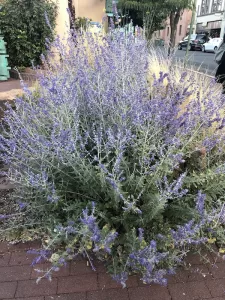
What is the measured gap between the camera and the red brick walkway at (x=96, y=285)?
1.94 m

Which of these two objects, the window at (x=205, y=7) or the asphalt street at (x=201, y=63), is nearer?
the asphalt street at (x=201, y=63)

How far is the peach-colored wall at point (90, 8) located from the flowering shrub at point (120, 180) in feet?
41.1

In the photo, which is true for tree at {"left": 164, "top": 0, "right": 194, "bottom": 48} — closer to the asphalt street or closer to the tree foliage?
the tree foliage

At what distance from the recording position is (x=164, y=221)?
230 centimetres

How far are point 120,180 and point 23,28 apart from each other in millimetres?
6563

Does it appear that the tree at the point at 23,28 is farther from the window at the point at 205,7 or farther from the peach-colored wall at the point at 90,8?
the window at the point at 205,7

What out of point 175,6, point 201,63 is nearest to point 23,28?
point 201,63

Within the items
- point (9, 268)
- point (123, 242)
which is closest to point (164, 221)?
point (123, 242)

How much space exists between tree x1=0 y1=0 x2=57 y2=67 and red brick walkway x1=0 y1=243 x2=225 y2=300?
608 cm

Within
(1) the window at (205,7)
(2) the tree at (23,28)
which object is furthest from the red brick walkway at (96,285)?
(1) the window at (205,7)

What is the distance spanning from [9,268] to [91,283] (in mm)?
659

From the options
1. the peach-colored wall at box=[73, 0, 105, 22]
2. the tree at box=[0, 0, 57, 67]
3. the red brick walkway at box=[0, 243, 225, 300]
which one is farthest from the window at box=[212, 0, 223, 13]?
the red brick walkway at box=[0, 243, 225, 300]

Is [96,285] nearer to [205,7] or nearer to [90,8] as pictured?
[90,8]

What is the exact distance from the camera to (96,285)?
202cm
